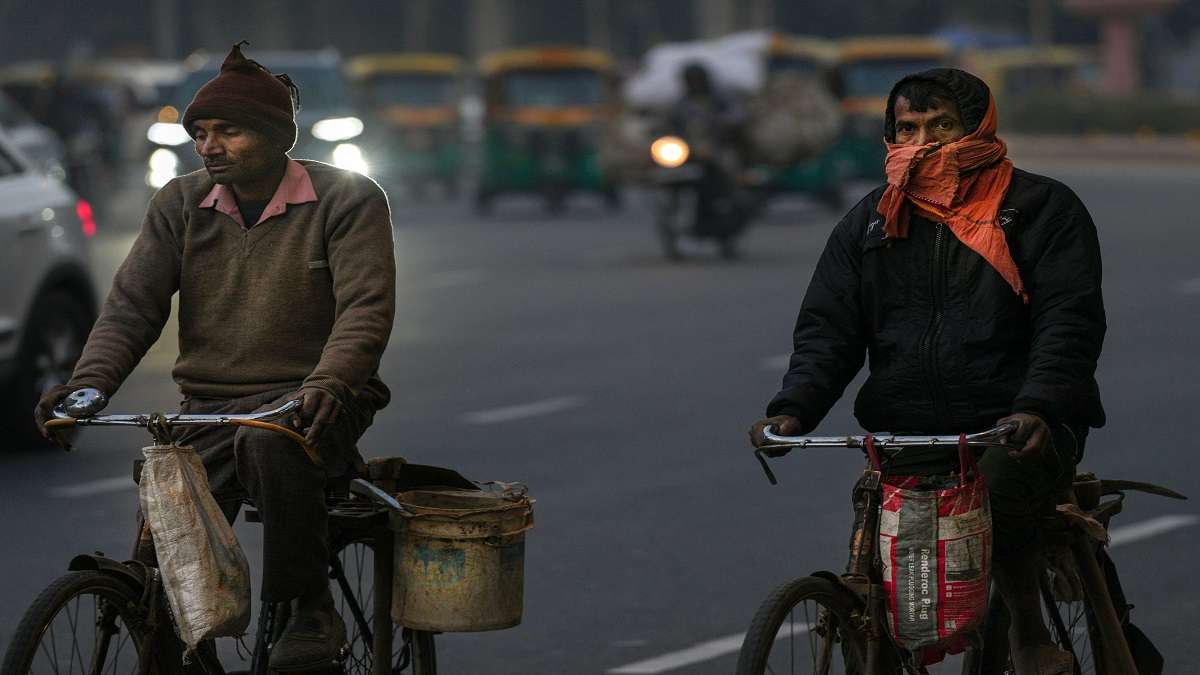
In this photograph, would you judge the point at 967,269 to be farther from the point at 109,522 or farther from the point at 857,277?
the point at 109,522

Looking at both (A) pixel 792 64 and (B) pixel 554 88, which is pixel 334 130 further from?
(A) pixel 792 64

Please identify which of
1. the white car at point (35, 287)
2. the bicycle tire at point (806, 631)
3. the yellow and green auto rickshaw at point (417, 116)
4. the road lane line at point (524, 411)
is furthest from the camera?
the yellow and green auto rickshaw at point (417, 116)

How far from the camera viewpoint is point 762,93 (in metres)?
23.3

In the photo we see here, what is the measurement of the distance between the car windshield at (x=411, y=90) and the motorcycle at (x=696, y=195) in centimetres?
1381

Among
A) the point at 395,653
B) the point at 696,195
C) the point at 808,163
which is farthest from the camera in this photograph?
the point at 808,163

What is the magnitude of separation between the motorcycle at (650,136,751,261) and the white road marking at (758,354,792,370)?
22.0 feet

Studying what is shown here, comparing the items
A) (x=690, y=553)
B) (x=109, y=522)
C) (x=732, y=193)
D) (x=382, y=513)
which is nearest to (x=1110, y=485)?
(x=382, y=513)

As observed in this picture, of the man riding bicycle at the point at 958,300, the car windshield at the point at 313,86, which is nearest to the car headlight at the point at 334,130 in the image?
the car windshield at the point at 313,86

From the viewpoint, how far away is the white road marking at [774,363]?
42.3 ft

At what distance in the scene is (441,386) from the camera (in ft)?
40.4

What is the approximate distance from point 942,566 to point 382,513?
3.81 feet

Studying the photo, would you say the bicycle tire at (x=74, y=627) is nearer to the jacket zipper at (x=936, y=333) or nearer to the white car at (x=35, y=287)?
the jacket zipper at (x=936, y=333)

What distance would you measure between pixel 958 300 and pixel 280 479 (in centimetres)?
135

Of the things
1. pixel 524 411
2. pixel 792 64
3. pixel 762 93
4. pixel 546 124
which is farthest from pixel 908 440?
pixel 792 64
